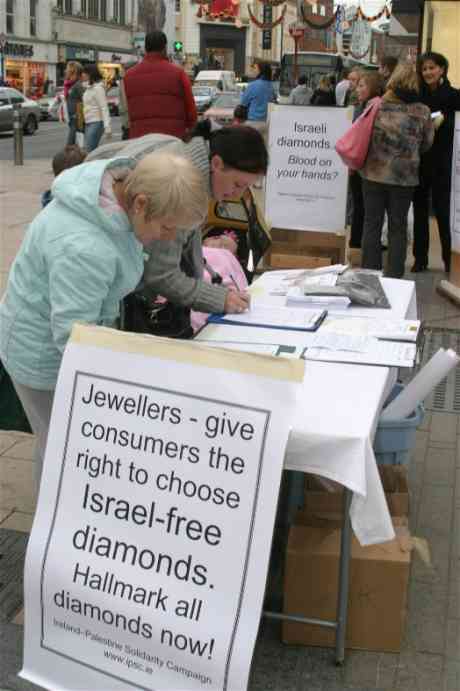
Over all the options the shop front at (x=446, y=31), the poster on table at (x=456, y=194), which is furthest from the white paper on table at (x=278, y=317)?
the shop front at (x=446, y=31)

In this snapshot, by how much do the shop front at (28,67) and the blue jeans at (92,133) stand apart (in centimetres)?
3199

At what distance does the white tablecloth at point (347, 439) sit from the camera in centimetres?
236

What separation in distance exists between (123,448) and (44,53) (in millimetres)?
52276

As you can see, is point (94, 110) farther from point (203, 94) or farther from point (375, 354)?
point (203, 94)

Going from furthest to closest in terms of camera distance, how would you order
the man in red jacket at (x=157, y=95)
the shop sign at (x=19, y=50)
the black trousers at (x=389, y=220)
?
the shop sign at (x=19, y=50) → the man in red jacket at (x=157, y=95) → the black trousers at (x=389, y=220)

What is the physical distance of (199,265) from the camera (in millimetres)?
3490

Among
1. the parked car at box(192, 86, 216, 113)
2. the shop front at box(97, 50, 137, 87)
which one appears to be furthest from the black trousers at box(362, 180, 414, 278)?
the shop front at box(97, 50, 137, 87)

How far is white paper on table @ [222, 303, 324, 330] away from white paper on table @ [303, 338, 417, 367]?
0.30m

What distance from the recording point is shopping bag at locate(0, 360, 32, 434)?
3000 millimetres

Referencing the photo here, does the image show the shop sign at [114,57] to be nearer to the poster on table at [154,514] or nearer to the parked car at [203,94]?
the parked car at [203,94]

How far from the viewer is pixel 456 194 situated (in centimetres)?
695

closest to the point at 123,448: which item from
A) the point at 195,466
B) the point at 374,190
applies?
the point at 195,466

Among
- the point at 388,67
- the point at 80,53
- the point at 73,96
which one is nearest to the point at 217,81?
the point at 80,53

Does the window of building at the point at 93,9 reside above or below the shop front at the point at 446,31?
above
